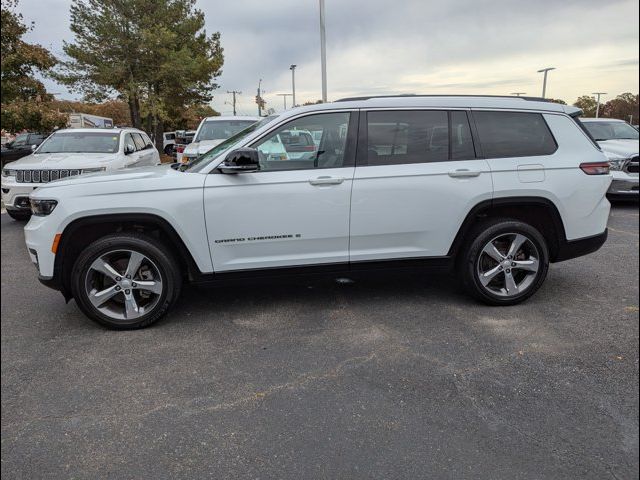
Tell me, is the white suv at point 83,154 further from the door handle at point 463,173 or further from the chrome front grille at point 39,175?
the door handle at point 463,173

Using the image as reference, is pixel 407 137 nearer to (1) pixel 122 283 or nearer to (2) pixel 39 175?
(1) pixel 122 283

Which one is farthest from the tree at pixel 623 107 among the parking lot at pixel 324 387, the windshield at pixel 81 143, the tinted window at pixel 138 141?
the tinted window at pixel 138 141

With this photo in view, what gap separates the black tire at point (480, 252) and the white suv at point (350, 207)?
0.03 feet

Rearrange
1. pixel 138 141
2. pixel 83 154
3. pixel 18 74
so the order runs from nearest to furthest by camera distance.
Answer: pixel 18 74
pixel 83 154
pixel 138 141

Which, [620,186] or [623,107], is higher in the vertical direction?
[623,107]

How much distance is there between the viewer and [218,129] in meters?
10.6

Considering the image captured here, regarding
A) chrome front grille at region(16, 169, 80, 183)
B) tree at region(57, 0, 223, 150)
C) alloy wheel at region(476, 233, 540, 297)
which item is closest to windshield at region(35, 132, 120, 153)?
chrome front grille at region(16, 169, 80, 183)

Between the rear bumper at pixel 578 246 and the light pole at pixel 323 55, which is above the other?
the light pole at pixel 323 55

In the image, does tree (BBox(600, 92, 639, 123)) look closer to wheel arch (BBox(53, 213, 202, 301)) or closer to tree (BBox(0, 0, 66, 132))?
tree (BBox(0, 0, 66, 132))

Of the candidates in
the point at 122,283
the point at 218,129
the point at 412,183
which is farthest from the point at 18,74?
the point at 218,129

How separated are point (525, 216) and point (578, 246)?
1.70ft

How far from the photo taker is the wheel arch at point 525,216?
4.09m

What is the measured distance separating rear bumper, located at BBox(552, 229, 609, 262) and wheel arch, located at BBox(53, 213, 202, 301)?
10.2 ft

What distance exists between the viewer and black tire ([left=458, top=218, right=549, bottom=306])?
13.5 feet
